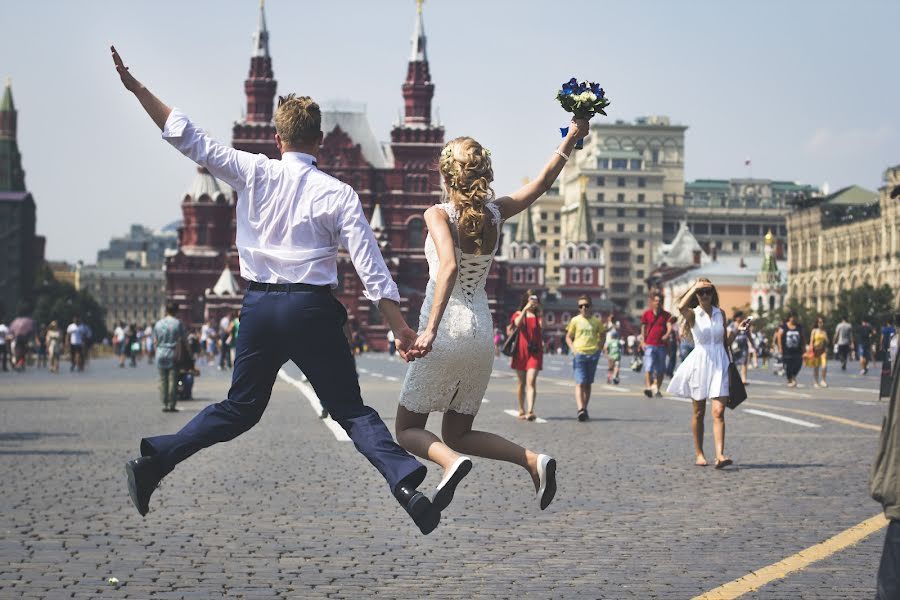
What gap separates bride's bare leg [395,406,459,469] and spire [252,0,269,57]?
125042mm

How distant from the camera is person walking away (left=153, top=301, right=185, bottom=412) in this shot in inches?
858

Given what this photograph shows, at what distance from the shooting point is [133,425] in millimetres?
18906

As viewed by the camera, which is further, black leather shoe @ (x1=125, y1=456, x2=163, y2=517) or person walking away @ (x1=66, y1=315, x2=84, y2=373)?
person walking away @ (x1=66, y1=315, x2=84, y2=373)

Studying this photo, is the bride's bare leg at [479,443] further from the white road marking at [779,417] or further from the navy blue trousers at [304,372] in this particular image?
the white road marking at [779,417]

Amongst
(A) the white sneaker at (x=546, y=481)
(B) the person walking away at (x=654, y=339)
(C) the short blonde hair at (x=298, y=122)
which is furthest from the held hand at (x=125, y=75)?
(B) the person walking away at (x=654, y=339)

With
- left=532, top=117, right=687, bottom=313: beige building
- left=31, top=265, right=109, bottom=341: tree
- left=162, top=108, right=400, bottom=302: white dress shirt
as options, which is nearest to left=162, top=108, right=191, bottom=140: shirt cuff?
left=162, top=108, right=400, bottom=302: white dress shirt

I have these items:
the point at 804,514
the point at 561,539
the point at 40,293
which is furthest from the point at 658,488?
the point at 40,293

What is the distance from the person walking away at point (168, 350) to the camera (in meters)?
21.8

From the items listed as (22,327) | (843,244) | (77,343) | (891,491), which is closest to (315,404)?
(891,491)

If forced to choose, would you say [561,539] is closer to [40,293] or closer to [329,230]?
[329,230]

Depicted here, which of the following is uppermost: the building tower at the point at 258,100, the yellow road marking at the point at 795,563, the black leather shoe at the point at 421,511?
the building tower at the point at 258,100

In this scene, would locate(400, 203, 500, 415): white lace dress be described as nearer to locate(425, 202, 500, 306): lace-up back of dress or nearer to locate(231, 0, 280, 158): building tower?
locate(425, 202, 500, 306): lace-up back of dress

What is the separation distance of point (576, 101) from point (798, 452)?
8.87 m

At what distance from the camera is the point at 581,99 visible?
7.03 metres
